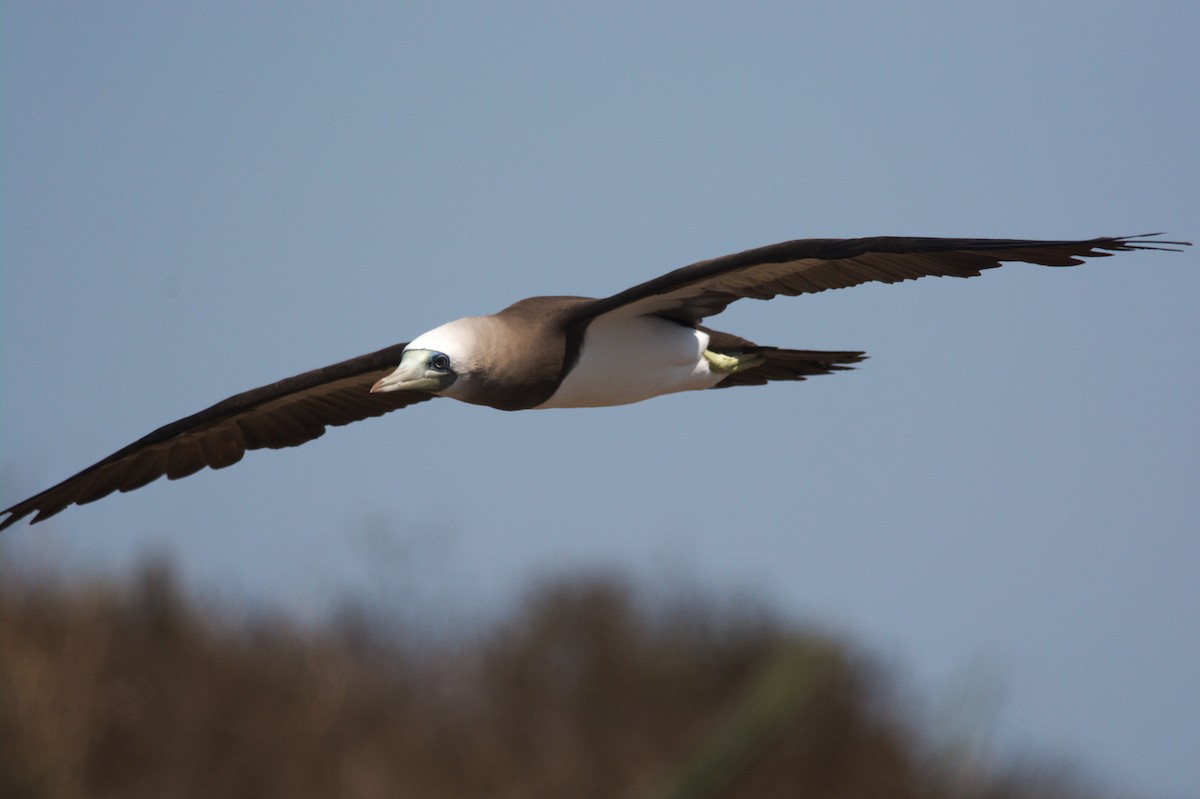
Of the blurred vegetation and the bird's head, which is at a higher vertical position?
the bird's head

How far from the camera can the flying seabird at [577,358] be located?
264 inches

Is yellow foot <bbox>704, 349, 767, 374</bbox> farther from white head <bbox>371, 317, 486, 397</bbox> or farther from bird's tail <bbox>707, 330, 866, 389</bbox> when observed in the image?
white head <bbox>371, 317, 486, 397</bbox>

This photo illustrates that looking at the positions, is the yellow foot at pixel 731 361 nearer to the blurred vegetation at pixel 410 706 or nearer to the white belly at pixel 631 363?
the white belly at pixel 631 363

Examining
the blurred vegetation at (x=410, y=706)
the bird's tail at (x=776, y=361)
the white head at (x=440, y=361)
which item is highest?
the white head at (x=440, y=361)

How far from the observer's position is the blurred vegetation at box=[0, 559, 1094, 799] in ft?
72.8

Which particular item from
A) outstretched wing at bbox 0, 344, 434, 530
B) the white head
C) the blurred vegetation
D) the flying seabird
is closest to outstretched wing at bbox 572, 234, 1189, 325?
the flying seabird

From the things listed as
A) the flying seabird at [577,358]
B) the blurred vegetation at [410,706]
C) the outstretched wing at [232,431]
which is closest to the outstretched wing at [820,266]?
the flying seabird at [577,358]

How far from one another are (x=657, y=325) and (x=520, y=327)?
3.23ft

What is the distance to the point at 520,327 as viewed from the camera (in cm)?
716

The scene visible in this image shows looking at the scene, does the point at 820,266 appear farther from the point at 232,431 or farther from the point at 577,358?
the point at 232,431

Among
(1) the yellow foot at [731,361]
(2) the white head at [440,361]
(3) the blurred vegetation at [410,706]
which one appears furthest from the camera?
(3) the blurred vegetation at [410,706]

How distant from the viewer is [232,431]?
9.53 metres

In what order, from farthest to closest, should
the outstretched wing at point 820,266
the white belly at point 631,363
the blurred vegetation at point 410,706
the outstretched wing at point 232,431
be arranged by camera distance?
1. the blurred vegetation at point 410,706
2. the outstretched wing at point 232,431
3. the white belly at point 631,363
4. the outstretched wing at point 820,266

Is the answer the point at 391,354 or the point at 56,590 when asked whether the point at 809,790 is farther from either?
the point at 391,354
